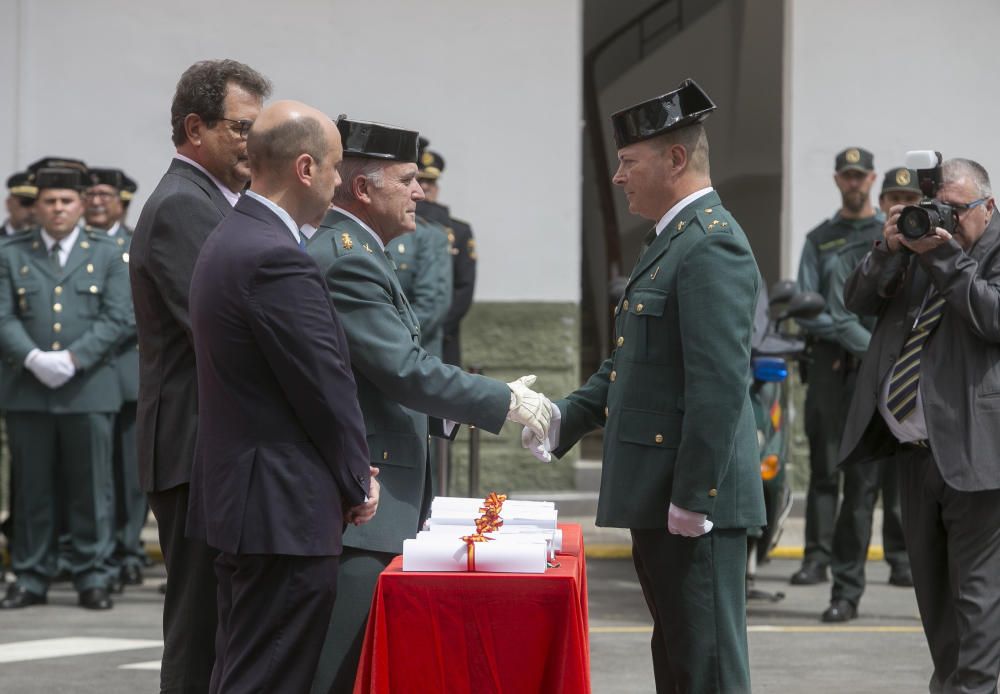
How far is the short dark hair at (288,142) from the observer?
168 inches

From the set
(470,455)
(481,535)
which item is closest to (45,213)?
(470,455)

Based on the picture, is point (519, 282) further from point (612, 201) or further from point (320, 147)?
point (320, 147)

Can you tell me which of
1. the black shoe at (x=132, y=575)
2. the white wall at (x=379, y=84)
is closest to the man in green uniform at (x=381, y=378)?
the black shoe at (x=132, y=575)

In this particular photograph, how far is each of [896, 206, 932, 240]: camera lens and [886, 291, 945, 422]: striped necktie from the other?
0.99ft

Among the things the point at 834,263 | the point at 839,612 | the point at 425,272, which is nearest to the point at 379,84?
the point at 425,272

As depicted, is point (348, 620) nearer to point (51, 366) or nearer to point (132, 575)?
point (51, 366)

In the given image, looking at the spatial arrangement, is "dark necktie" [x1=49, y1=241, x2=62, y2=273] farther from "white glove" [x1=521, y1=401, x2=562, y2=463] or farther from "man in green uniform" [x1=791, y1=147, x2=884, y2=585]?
"white glove" [x1=521, y1=401, x2=562, y2=463]

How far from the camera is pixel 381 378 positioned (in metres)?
4.65

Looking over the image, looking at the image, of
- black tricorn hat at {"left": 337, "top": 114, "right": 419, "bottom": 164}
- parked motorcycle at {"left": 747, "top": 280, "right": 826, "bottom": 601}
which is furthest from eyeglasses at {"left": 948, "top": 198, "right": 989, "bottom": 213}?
parked motorcycle at {"left": 747, "top": 280, "right": 826, "bottom": 601}

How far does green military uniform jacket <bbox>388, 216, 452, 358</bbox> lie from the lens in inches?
408

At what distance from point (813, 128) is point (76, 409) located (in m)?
5.90

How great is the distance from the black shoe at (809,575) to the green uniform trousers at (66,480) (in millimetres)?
3999

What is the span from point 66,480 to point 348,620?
5.36 meters

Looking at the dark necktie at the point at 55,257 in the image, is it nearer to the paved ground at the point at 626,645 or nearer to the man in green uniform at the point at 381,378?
the paved ground at the point at 626,645
